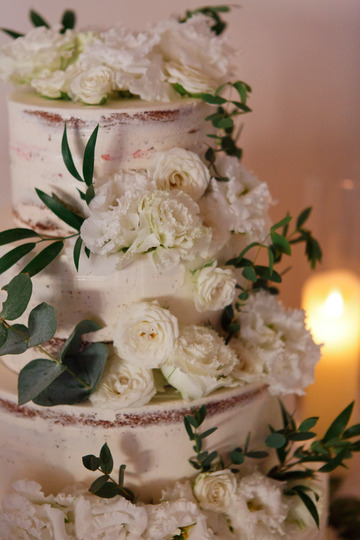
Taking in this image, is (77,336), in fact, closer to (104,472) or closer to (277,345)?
(104,472)

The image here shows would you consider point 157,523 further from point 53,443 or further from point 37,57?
point 37,57

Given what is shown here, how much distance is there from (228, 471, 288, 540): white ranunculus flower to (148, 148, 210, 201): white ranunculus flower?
1.48 ft

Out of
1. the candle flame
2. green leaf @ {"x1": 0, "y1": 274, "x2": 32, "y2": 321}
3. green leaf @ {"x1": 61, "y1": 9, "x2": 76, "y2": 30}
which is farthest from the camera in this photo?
the candle flame

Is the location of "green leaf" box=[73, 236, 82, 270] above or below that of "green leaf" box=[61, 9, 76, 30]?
below

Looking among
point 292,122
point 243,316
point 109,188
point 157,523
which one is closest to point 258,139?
A: point 292,122

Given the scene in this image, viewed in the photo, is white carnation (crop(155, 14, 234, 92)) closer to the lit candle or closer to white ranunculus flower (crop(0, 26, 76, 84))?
white ranunculus flower (crop(0, 26, 76, 84))

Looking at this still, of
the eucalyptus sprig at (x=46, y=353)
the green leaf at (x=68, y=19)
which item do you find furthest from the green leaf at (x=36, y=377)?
the green leaf at (x=68, y=19)

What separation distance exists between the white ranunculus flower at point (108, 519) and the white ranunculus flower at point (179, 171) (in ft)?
1.49

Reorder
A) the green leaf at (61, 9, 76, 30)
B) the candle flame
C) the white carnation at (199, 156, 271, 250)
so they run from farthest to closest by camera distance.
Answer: the candle flame, the green leaf at (61, 9, 76, 30), the white carnation at (199, 156, 271, 250)

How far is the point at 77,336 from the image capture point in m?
0.92

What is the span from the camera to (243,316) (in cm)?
106

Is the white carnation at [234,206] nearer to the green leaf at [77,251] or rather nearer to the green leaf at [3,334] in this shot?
the green leaf at [77,251]

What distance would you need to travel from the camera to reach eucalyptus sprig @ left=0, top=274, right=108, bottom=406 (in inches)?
33.5

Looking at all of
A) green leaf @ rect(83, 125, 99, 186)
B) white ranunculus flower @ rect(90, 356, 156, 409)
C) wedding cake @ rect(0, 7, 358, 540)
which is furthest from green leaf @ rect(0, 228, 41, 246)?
white ranunculus flower @ rect(90, 356, 156, 409)
